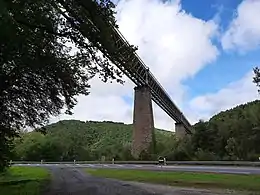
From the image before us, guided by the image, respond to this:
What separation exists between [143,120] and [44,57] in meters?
51.7

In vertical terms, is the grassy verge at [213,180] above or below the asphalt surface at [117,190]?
above

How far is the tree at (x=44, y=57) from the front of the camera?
45.0 ft

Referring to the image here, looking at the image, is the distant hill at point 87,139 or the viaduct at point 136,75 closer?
the viaduct at point 136,75

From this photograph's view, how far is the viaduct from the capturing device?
1528 cm

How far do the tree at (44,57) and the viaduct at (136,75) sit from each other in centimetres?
6

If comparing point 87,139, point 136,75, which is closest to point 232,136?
point 136,75

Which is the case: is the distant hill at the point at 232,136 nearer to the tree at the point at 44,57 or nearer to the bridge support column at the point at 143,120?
the bridge support column at the point at 143,120

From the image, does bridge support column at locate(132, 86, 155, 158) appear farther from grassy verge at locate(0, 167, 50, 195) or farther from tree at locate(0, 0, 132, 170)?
tree at locate(0, 0, 132, 170)

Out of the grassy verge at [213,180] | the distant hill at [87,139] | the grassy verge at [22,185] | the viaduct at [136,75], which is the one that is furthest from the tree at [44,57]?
the distant hill at [87,139]

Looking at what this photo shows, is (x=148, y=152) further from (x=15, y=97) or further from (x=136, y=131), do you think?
(x=15, y=97)

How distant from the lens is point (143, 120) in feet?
226

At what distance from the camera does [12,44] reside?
44.9 feet

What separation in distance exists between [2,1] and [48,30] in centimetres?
650

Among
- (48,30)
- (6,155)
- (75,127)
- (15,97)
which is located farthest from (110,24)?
(75,127)
